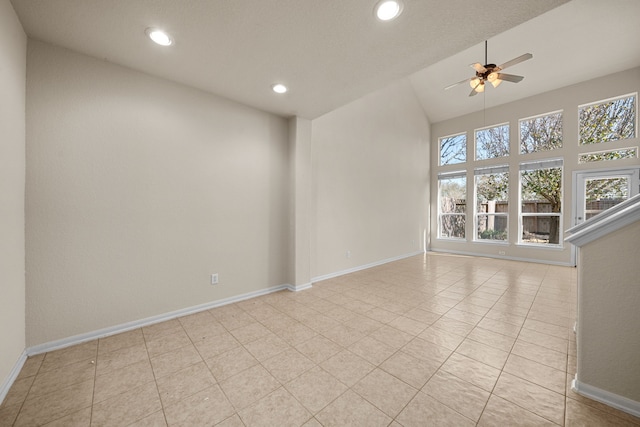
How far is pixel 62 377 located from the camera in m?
1.75

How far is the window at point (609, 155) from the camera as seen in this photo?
15.1 feet

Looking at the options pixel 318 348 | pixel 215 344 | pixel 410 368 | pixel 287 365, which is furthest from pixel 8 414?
pixel 410 368

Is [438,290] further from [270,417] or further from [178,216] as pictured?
[178,216]

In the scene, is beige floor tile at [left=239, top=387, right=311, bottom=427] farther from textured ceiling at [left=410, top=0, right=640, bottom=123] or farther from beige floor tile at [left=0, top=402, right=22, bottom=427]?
textured ceiling at [left=410, top=0, right=640, bottom=123]

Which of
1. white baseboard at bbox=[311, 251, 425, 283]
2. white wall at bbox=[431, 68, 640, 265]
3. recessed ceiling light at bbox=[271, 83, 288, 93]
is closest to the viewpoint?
recessed ceiling light at bbox=[271, 83, 288, 93]

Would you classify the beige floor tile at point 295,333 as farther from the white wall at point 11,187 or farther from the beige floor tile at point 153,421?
the white wall at point 11,187

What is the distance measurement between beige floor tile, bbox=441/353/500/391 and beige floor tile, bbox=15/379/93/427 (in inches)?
98.1

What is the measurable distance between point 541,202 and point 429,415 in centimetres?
632

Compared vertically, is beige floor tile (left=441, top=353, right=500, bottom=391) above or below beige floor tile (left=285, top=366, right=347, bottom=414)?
above

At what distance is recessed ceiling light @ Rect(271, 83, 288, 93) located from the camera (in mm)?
2699

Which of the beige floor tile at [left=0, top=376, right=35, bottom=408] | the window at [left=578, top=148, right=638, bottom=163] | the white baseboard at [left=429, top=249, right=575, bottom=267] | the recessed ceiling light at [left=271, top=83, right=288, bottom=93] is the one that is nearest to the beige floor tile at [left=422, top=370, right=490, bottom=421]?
the beige floor tile at [left=0, top=376, right=35, bottom=408]

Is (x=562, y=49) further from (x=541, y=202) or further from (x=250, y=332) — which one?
(x=250, y=332)

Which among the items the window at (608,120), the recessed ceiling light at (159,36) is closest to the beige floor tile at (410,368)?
the recessed ceiling light at (159,36)

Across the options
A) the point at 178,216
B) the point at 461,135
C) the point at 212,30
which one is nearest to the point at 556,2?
the point at 212,30
